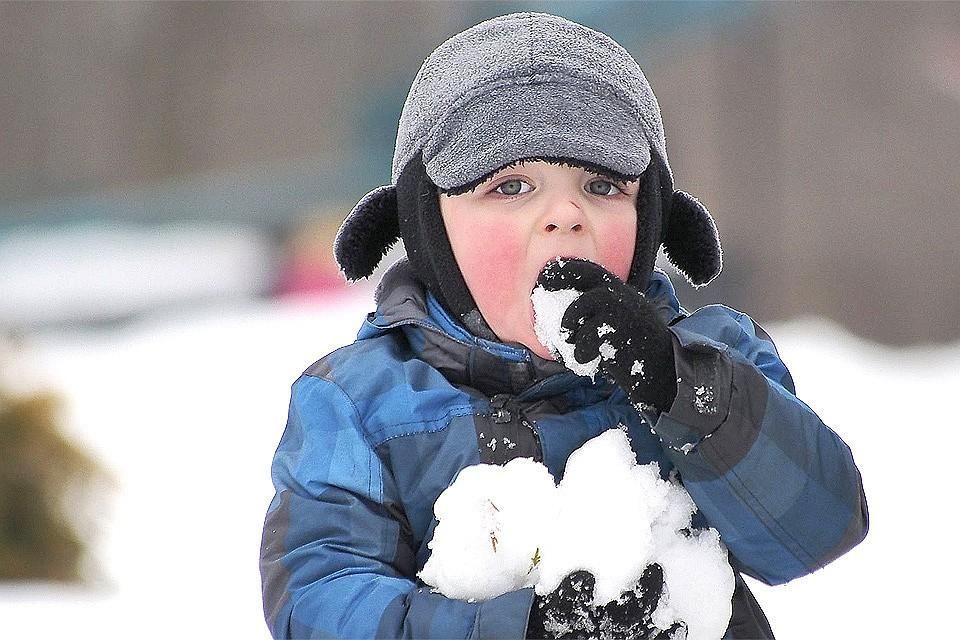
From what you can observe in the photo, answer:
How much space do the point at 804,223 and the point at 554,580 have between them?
4086mm

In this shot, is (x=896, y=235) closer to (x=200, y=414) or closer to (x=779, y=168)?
(x=779, y=168)

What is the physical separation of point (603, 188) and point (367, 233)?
311mm

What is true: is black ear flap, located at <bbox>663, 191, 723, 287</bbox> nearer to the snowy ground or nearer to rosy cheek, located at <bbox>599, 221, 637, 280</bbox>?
rosy cheek, located at <bbox>599, 221, 637, 280</bbox>

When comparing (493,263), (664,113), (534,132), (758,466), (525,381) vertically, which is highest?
(664,113)

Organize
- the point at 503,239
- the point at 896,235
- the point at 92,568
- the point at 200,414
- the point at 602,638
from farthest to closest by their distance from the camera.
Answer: the point at 896,235 → the point at 200,414 → the point at 92,568 → the point at 503,239 → the point at 602,638

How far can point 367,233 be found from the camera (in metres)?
1.39

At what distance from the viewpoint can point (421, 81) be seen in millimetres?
1255

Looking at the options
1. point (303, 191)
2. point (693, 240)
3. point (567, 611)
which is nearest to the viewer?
point (567, 611)

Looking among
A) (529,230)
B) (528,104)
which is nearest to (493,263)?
(529,230)

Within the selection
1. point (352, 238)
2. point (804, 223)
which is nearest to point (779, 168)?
point (804, 223)

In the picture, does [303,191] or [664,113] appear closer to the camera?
[664,113]

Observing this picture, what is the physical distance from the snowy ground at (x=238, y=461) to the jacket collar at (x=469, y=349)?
894 millimetres

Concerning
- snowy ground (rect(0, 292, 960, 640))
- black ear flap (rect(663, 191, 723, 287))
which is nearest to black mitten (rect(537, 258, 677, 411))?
black ear flap (rect(663, 191, 723, 287))

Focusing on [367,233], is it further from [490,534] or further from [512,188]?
[490,534]
